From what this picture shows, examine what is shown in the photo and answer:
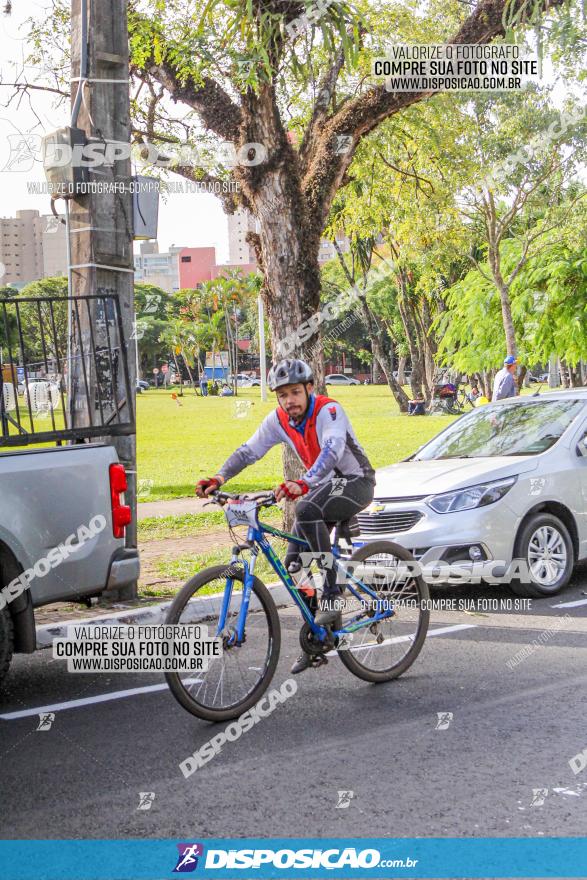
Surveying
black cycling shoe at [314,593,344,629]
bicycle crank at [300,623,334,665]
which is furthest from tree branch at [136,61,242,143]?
bicycle crank at [300,623,334,665]

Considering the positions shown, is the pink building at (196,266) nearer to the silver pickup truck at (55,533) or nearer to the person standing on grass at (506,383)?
the person standing on grass at (506,383)

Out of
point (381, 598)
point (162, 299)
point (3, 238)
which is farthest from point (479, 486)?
point (162, 299)

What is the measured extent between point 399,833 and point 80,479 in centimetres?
281

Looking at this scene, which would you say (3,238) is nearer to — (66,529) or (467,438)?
(467,438)

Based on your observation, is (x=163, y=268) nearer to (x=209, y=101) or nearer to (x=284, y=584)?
(x=209, y=101)

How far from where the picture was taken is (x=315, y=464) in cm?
559

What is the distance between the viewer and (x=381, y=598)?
600 centimetres

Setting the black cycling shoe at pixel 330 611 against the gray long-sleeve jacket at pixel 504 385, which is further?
the gray long-sleeve jacket at pixel 504 385

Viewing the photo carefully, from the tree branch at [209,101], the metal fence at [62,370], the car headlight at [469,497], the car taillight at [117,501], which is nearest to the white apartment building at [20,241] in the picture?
the tree branch at [209,101]

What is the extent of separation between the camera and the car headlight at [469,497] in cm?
800

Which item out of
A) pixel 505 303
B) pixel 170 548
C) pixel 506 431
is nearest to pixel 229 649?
pixel 506 431

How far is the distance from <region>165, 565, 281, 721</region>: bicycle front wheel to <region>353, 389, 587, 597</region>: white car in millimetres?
2738

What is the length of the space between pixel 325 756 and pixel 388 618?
1426 millimetres

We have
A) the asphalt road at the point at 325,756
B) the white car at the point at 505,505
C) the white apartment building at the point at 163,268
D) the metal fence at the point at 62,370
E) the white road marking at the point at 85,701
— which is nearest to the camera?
the asphalt road at the point at 325,756
